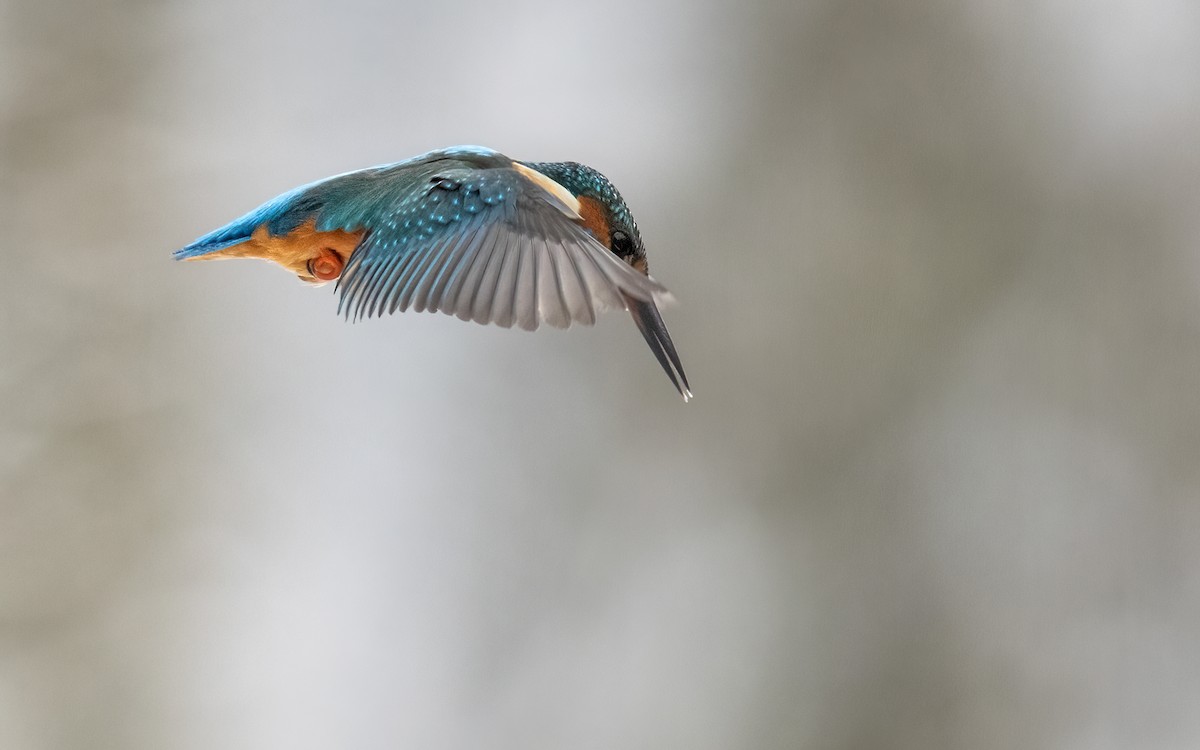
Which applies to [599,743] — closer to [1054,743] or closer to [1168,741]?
[1054,743]

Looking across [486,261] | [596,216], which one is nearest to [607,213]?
[596,216]

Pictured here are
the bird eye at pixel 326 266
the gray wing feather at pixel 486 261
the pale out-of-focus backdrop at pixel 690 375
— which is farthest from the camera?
the pale out-of-focus backdrop at pixel 690 375

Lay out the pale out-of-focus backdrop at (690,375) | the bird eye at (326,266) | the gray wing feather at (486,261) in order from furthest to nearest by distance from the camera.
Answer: the pale out-of-focus backdrop at (690,375), the bird eye at (326,266), the gray wing feather at (486,261)

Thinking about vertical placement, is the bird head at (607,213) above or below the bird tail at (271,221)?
above

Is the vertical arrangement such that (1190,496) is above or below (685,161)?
below

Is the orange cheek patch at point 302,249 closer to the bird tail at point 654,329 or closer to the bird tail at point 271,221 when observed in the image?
the bird tail at point 271,221

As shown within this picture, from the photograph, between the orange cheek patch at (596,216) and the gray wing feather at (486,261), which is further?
the orange cheek patch at (596,216)

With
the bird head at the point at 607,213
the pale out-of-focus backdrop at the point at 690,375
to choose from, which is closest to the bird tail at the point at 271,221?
the bird head at the point at 607,213

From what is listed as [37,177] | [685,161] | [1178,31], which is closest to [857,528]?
[685,161]
